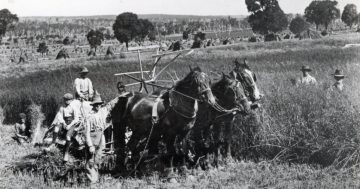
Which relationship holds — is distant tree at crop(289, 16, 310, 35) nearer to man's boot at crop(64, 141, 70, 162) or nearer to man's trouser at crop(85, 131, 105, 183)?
man's trouser at crop(85, 131, 105, 183)

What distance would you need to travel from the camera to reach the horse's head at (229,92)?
8634mm

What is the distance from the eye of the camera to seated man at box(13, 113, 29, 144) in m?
13.1

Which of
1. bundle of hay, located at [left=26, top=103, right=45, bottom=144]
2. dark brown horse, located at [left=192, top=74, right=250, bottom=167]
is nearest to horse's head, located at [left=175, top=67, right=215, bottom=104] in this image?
dark brown horse, located at [left=192, top=74, right=250, bottom=167]

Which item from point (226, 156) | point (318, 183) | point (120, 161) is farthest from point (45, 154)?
point (318, 183)

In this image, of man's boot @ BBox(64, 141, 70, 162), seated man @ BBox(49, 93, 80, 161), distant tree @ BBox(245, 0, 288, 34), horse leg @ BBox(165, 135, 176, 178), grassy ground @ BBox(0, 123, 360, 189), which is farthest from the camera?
distant tree @ BBox(245, 0, 288, 34)

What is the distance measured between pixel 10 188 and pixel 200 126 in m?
3.99

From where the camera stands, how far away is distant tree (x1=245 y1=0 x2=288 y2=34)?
74375 mm

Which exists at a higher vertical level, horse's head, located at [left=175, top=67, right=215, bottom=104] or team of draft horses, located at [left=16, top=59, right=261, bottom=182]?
horse's head, located at [left=175, top=67, right=215, bottom=104]

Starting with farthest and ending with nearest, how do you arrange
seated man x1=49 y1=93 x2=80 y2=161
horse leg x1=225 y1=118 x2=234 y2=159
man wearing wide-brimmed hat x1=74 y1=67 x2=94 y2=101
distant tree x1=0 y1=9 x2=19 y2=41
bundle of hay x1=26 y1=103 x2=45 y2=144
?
1. distant tree x1=0 y1=9 x2=19 y2=41
2. bundle of hay x1=26 y1=103 x2=45 y2=144
3. man wearing wide-brimmed hat x1=74 y1=67 x2=94 y2=101
4. horse leg x1=225 y1=118 x2=234 y2=159
5. seated man x1=49 y1=93 x2=80 y2=161

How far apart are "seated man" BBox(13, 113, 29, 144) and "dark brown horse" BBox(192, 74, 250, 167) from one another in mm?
6174

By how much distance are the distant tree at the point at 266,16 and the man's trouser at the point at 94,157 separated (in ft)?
226

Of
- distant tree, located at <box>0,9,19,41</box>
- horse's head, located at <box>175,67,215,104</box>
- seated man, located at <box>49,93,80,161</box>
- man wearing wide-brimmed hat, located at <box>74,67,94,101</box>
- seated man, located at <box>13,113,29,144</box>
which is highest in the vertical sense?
distant tree, located at <box>0,9,19,41</box>

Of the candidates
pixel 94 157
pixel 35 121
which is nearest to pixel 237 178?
pixel 94 157

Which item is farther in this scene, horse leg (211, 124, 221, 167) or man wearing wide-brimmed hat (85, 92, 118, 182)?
horse leg (211, 124, 221, 167)
